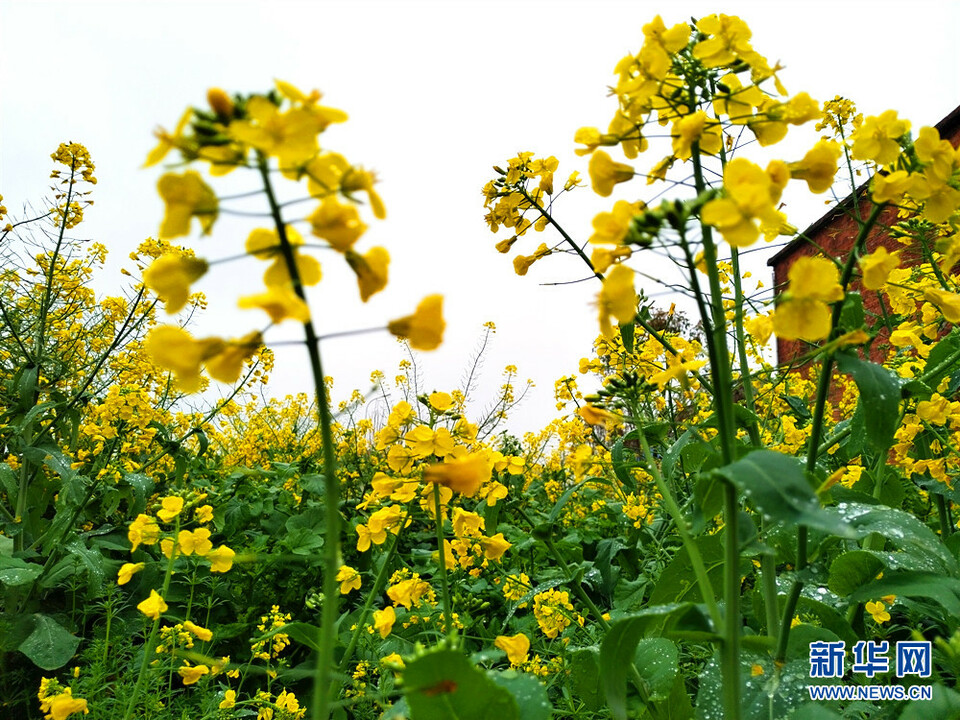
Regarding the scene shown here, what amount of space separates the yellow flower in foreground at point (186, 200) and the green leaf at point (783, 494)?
2.63ft

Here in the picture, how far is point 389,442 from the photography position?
5.02 feet

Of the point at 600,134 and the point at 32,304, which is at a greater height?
the point at 32,304

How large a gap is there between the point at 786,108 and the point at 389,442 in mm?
1094

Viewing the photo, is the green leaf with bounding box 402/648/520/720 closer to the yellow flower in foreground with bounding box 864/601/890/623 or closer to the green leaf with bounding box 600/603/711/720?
the green leaf with bounding box 600/603/711/720

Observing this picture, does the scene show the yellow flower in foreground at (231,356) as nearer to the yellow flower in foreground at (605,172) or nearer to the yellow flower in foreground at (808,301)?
the yellow flower in foreground at (605,172)

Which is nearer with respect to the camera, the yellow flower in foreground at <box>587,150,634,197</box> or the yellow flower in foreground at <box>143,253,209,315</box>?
the yellow flower in foreground at <box>143,253,209,315</box>

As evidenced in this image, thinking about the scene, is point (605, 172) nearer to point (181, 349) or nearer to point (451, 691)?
point (181, 349)

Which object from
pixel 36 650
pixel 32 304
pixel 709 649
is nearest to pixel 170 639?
pixel 36 650

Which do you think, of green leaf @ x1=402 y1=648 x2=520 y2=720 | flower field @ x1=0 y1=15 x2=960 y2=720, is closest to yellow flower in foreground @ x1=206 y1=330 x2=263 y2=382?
flower field @ x1=0 y1=15 x2=960 y2=720

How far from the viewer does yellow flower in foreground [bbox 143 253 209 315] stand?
34.8 inches

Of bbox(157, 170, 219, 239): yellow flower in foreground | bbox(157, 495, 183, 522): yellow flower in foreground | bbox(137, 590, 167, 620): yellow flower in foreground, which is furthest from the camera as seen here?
bbox(157, 495, 183, 522): yellow flower in foreground

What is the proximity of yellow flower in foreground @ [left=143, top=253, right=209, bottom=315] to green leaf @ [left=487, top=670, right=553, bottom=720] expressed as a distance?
78 cm

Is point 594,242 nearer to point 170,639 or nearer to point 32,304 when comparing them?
point 170,639

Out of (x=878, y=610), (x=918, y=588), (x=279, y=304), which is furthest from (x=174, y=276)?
(x=878, y=610)
